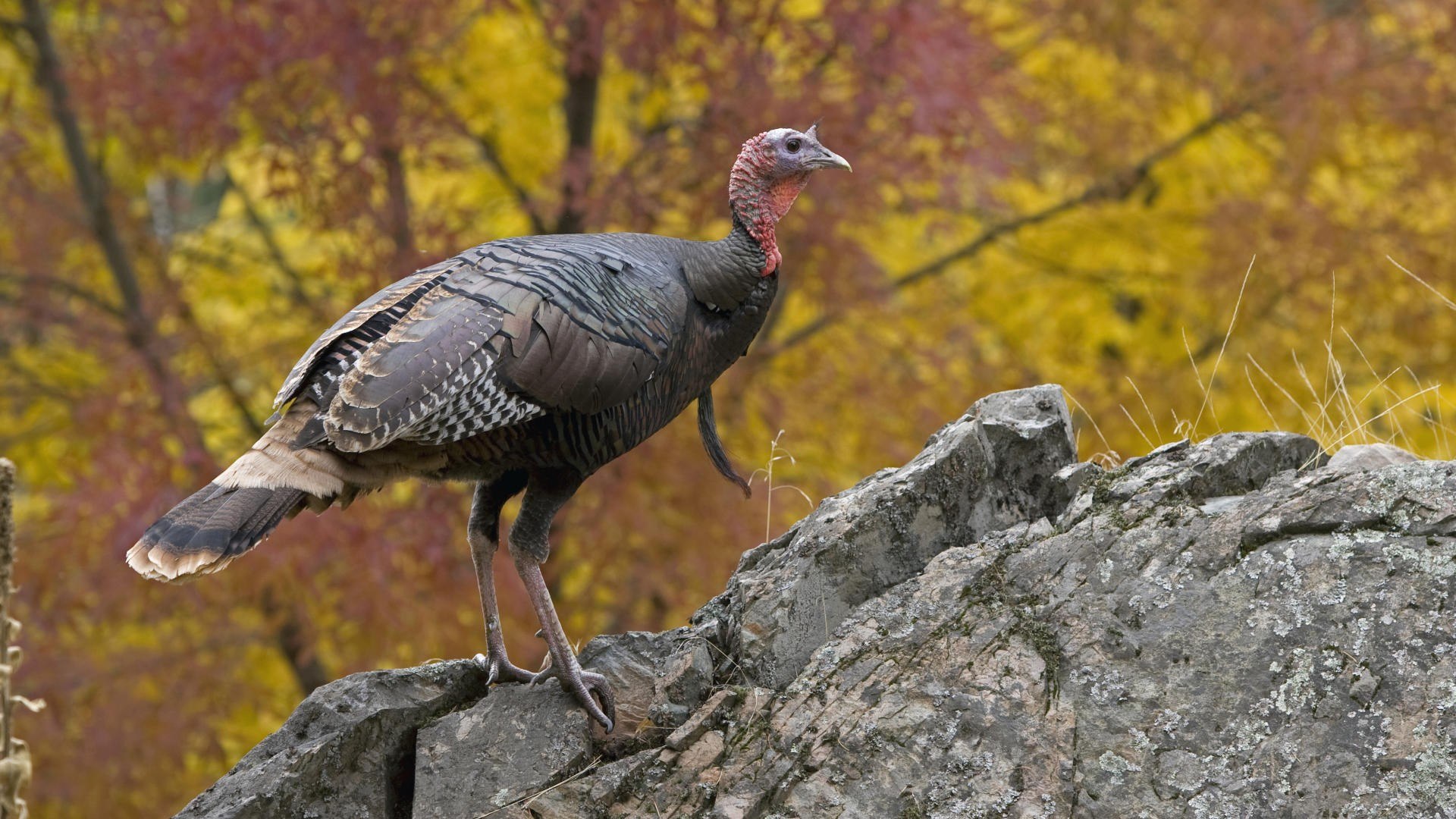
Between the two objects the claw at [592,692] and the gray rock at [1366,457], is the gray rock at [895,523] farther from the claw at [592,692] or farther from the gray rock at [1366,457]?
the gray rock at [1366,457]

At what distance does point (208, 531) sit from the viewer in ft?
10.9

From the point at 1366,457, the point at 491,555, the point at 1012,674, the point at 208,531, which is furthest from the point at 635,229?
the point at 1012,674

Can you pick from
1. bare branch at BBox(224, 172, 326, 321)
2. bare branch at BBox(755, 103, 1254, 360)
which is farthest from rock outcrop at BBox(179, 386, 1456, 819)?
bare branch at BBox(755, 103, 1254, 360)

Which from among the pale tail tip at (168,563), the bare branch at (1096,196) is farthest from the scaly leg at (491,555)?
the bare branch at (1096,196)

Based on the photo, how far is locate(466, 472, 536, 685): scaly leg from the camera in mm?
4051

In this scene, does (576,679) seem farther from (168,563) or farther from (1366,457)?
(1366,457)

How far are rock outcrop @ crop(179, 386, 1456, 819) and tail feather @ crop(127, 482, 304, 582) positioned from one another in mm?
649

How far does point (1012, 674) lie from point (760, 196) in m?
1.76

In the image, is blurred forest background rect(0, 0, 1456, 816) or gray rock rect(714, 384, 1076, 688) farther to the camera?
blurred forest background rect(0, 0, 1456, 816)

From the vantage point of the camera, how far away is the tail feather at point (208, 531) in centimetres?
329

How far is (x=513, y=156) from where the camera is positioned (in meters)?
9.34

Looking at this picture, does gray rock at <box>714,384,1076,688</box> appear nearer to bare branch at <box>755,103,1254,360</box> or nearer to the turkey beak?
the turkey beak

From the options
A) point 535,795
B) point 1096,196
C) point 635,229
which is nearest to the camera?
point 535,795

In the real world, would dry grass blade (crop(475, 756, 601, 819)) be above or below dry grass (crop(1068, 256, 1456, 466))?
above
